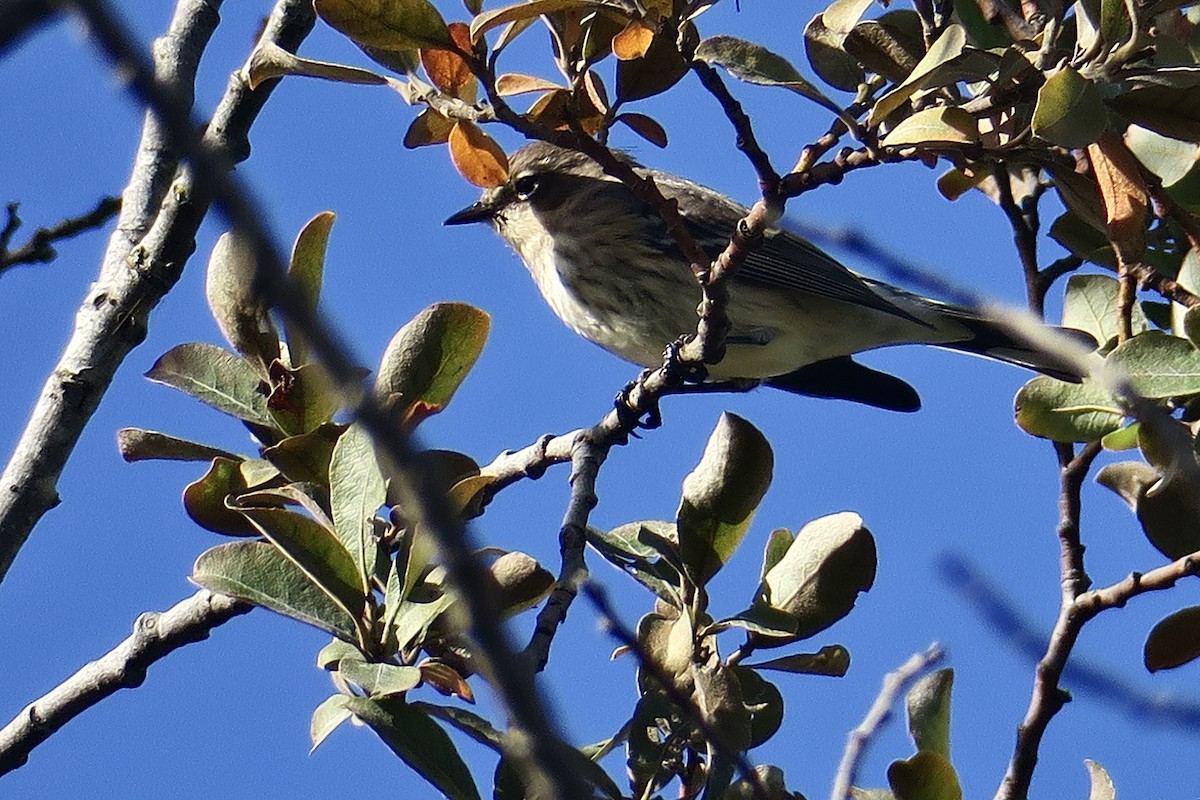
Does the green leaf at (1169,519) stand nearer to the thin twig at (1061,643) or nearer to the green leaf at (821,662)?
the thin twig at (1061,643)

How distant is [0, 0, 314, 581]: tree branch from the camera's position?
238 cm

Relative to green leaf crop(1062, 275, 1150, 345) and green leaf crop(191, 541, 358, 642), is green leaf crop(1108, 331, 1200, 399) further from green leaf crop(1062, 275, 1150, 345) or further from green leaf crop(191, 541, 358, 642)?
green leaf crop(191, 541, 358, 642)

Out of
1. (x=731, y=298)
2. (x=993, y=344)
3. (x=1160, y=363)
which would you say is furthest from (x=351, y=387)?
(x=993, y=344)

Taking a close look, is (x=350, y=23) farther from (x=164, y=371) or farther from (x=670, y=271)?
(x=670, y=271)

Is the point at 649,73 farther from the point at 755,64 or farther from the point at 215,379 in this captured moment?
the point at 215,379

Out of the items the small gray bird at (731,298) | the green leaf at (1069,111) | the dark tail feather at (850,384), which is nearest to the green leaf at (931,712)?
the green leaf at (1069,111)

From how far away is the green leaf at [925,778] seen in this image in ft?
6.63

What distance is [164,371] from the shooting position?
2.41 meters

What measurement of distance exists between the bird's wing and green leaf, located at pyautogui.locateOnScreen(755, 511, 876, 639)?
2292 mm

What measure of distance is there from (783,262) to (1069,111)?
271 centimetres

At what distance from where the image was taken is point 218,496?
240 cm

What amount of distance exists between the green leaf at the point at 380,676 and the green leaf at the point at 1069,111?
116cm

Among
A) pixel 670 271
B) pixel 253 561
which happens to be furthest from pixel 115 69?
pixel 670 271

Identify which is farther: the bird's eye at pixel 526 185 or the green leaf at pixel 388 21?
the bird's eye at pixel 526 185
